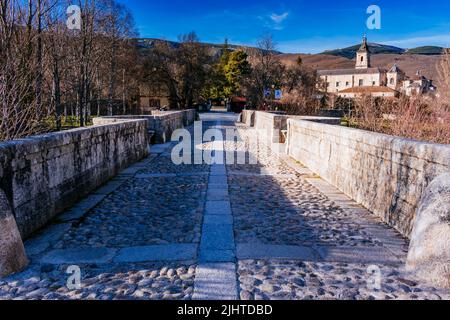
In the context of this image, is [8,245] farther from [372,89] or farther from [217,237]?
[372,89]

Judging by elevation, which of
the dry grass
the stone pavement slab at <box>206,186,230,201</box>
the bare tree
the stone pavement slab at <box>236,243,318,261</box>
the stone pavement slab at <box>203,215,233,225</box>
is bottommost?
the stone pavement slab at <box>236,243,318,261</box>

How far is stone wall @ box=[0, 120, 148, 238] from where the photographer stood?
4.11 metres

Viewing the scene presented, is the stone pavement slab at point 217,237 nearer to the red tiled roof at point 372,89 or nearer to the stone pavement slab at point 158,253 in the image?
the stone pavement slab at point 158,253

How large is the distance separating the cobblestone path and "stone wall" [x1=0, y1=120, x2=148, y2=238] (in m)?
0.26

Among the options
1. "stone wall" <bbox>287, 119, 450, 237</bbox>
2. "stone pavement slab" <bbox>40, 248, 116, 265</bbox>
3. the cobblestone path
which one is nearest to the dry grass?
"stone wall" <bbox>287, 119, 450, 237</bbox>

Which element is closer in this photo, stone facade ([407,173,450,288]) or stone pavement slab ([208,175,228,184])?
stone facade ([407,173,450,288])

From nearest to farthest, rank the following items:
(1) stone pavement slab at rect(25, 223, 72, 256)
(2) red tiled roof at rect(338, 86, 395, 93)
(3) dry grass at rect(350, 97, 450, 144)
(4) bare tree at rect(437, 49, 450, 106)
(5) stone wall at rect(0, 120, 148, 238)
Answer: (1) stone pavement slab at rect(25, 223, 72, 256) → (5) stone wall at rect(0, 120, 148, 238) → (3) dry grass at rect(350, 97, 450, 144) → (4) bare tree at rect(437, 49, 450, 106) → (2) red tiled roof at rect(338, 86, 395, 93)

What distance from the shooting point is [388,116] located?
14.1 meters

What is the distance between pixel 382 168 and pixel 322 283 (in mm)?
2562

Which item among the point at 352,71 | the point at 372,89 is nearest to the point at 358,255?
the point at 372,89

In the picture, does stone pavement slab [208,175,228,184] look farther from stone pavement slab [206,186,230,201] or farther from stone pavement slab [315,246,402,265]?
stone pavement slab [315,246,402,265]

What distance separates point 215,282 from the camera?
328 centimetres

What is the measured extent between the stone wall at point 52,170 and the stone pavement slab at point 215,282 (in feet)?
7.16
